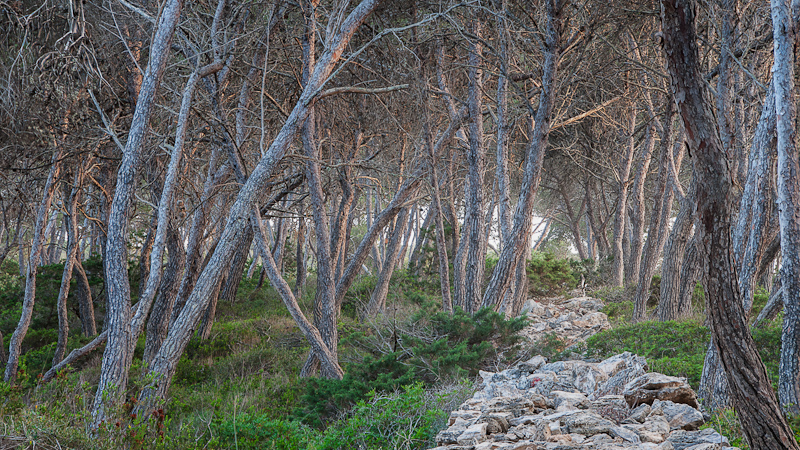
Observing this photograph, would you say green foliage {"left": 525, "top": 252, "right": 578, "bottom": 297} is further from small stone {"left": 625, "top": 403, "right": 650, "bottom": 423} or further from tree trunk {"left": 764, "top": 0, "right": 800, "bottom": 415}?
small stone {"left": 625, "top": 403, "right": 650, "bottom": 423}

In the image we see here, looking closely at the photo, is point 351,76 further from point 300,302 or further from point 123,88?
point 300,302

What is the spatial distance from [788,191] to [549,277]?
11181 mm

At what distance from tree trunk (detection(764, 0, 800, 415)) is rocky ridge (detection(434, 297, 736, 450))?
124 cm

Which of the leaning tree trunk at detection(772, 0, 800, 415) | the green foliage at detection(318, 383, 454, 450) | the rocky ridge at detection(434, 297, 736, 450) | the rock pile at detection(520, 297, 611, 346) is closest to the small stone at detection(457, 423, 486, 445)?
the rocky ridge at detection(434, 297, 736, 450)

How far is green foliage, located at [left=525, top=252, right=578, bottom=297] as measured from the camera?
49.3ft

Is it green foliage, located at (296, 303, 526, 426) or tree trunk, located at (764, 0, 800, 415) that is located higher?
tree trunk, located at (764, 0, 800, 415)

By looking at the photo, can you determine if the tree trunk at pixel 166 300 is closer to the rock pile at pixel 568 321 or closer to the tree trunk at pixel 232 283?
the tree trunk at pixel 232 283

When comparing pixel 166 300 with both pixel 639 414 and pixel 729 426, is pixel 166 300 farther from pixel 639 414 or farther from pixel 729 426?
pixel 729 426

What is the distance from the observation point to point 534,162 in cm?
712

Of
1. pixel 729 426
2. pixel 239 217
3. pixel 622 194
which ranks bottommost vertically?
pixel 729 426

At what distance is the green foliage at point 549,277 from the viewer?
1502 cm

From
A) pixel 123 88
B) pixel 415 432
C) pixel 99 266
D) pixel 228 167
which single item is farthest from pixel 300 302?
pixel 415 432

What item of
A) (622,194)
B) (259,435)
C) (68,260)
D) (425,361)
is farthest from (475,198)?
(622,194)

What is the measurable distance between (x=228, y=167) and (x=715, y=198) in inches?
277
